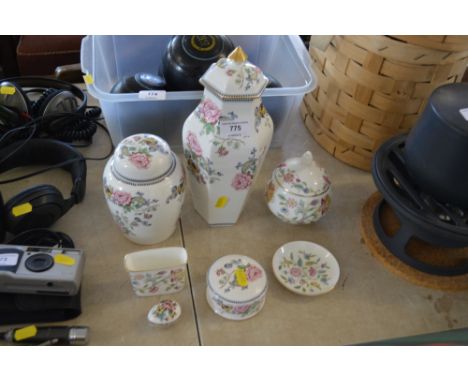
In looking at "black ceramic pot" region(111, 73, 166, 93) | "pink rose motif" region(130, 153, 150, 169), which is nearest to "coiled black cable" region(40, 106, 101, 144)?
"black ceramic pot" region(111, 73, 166, 93)

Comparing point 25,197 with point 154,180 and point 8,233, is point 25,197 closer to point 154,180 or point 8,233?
point 8,233

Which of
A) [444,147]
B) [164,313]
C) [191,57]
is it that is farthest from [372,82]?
[164,313]

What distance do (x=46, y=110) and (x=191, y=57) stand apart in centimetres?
33

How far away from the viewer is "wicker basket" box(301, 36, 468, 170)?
2.57 ft

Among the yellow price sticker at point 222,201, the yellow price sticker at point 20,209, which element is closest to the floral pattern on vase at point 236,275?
the yellow price sticker at point 222,201

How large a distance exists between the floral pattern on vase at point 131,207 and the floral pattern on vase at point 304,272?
0.25 meters

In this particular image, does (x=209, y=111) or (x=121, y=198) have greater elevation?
(x=209, y=111)

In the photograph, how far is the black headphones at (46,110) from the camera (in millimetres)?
905

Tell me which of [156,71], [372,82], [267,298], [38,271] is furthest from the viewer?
[156,71]

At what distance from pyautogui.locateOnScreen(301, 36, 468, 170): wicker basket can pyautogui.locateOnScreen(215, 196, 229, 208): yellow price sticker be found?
332 millimetres

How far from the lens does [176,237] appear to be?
2.70ft

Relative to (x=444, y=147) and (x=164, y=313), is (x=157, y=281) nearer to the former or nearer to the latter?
(x=164, y=313)

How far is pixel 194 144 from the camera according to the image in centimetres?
72

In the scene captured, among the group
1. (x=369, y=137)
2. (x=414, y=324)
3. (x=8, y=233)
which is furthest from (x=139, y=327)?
(x=369, y=137)
